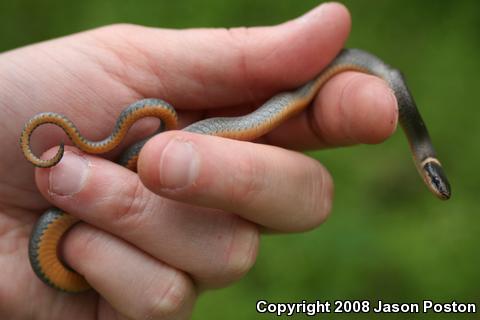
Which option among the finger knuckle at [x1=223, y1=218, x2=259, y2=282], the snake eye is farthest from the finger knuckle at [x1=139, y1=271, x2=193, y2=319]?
the snake eye

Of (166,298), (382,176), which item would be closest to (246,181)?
(166,298)

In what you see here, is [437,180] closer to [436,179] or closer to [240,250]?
[436,179]

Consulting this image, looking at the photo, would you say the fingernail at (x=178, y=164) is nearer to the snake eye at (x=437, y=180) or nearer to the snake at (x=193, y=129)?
the snake at (x=193, y=129)

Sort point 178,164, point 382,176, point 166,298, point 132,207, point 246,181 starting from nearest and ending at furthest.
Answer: point 178,164, point 246,181, point 132,207, point 166,298, point 382,176

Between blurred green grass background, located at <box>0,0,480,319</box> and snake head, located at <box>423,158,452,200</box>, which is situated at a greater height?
snake head, located at <box>423,158,452,200</box>

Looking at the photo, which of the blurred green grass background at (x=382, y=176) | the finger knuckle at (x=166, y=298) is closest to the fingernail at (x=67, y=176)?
the finger knuckle at (x=166, y=298)

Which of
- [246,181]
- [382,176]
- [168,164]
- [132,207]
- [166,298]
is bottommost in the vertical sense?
[382,176]

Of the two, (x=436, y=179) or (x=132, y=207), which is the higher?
(x=132, y=207)

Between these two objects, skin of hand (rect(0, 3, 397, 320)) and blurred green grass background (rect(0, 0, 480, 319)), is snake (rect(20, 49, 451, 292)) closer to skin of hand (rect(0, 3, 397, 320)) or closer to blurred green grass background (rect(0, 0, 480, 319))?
skin of hand (rect(0, 3, 397, 320))
